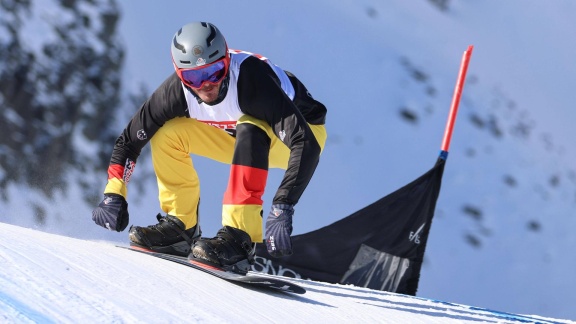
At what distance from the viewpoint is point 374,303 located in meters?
2.86

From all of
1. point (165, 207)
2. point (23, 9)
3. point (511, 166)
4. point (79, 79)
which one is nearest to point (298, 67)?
point (511, 166)

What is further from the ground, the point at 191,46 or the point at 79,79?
the point at 79,79

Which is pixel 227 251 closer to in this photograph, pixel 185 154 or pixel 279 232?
pixel 279 232

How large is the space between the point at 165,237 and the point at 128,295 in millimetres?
1392

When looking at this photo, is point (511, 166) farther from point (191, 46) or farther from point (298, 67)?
point (191, 46)

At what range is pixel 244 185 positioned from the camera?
268 cm

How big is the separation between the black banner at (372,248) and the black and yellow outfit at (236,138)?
51.2 inches

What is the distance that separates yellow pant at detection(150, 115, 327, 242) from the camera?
10.1 ft

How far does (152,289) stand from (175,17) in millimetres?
7004

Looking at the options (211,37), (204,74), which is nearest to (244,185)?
(204,74)

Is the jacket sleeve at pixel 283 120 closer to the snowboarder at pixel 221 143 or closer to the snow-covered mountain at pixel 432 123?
the snowboarder at pixel 221 143

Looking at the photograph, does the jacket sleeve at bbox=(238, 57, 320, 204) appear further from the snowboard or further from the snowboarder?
the snowboard

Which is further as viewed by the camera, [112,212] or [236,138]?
[112,212]

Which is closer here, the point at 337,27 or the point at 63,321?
the point at 63,321
